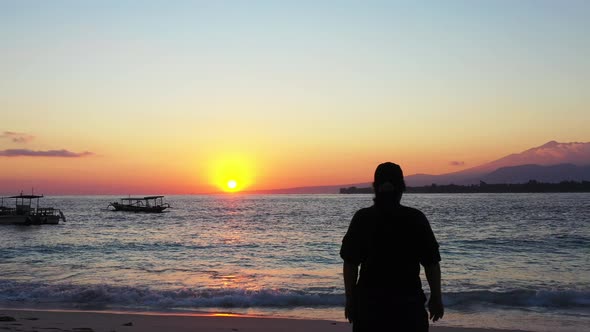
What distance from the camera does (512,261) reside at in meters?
22.9

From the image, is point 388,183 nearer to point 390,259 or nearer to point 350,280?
point 390,259

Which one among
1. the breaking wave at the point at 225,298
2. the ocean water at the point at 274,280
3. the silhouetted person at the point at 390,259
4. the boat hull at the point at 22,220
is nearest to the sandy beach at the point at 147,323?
the ocean water at the point at 274,280

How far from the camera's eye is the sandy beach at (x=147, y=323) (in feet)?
A: 31.4

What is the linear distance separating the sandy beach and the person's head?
639 centimetres

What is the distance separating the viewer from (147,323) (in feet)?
33.8

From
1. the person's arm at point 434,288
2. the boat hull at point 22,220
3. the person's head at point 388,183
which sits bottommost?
the boat hull at point 22,220

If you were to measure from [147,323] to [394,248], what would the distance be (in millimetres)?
7674

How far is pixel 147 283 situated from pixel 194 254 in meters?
10.8

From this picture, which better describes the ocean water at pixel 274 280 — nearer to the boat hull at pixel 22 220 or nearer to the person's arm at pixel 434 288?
the person's arm at pixel 434 288

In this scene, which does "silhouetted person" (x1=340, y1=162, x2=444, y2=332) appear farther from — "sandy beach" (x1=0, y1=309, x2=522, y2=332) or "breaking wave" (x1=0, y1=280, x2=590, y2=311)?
"breaking wave" (x1=0, y1=280, x2=590, y2=311)

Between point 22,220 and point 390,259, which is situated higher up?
point 390,259

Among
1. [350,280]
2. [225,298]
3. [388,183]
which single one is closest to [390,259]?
[350,280]

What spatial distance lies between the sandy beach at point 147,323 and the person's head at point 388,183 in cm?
639

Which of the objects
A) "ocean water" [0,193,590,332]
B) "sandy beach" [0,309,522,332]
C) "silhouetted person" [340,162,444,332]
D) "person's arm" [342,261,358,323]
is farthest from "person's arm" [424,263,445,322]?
"ocean water" [0,193,590,332]
